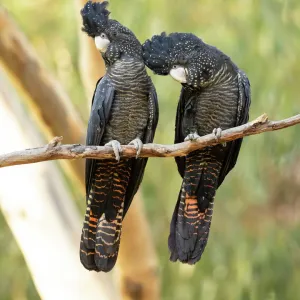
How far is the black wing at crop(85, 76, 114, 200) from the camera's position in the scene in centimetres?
209

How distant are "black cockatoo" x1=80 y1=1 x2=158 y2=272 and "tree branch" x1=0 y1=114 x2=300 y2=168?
19 centimetres

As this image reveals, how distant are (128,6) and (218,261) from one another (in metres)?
1.42

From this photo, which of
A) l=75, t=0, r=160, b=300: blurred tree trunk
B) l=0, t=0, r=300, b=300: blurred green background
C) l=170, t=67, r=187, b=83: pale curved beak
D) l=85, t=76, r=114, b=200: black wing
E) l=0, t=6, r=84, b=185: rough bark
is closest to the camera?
l=170, t=67, r=187, b=83: pale curved beak

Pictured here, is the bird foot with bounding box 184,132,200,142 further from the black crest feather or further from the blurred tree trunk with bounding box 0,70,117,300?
the blurred tree trunk with bounding box 0,70,117,300

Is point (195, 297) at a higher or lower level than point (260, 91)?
lower

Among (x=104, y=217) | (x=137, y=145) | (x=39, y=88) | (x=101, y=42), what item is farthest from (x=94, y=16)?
(x=39, y=88)

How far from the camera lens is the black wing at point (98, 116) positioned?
2.09 meters

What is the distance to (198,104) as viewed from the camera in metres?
2.13

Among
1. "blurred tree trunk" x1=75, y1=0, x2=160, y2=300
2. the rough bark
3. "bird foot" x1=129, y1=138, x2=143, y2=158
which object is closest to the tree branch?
"bird foot" x1=129, y1=138, x2=143, y2=158

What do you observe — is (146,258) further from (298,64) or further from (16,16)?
(16,16)

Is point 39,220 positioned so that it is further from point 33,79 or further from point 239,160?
point 239,160

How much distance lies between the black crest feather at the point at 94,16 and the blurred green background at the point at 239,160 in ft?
4.02

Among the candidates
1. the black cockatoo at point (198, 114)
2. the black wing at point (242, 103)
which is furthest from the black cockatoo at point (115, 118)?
the black wing at point (242, 103)

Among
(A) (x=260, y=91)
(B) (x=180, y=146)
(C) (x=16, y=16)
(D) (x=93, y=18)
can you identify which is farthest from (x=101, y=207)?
(C) (x=16, y=16)
